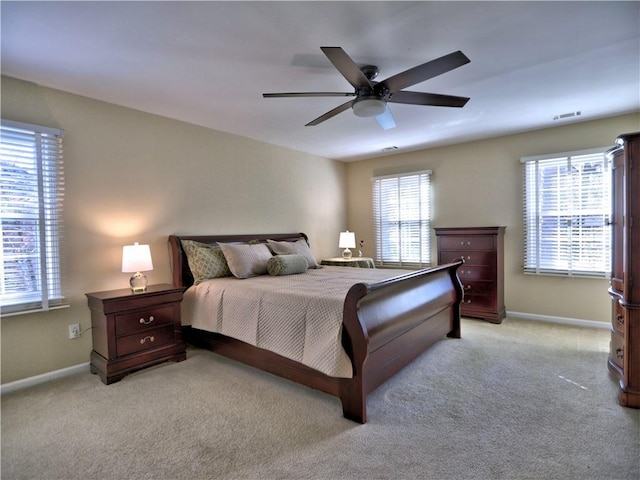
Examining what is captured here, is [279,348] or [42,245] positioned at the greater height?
[42,245]

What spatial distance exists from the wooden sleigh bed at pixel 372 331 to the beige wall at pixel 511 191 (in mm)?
1391

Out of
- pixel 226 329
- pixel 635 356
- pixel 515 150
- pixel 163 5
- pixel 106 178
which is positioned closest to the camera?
pixel 163 5

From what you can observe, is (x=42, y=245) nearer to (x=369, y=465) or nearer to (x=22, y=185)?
(x=22, y=185)

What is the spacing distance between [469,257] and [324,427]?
130 inches

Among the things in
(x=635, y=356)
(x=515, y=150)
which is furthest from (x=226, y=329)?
(x=515, y=150)

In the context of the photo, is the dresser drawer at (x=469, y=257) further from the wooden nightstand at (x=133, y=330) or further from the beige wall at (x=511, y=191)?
the wooden nightstand at (x=133, y=330)

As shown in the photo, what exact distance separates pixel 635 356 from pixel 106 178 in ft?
14.8

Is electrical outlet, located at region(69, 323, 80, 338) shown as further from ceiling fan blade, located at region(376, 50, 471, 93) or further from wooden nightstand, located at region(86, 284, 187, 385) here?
ceiling fan blade, located at region(376, 50, 471, 93)

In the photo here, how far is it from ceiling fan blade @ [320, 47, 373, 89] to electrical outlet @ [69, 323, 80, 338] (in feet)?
10.1

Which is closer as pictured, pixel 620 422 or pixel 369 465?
pixel 369 465

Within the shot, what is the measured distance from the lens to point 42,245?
2812mm

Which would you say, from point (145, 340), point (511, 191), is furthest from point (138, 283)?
point (511, 191)

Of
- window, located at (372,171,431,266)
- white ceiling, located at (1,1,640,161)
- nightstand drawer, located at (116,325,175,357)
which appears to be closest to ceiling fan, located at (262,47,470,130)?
white ceiling, located at (1,1,640,161)

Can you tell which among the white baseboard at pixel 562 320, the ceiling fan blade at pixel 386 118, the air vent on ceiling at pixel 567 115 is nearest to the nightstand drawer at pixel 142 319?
the ceiling fan blade at pixel 386 118
